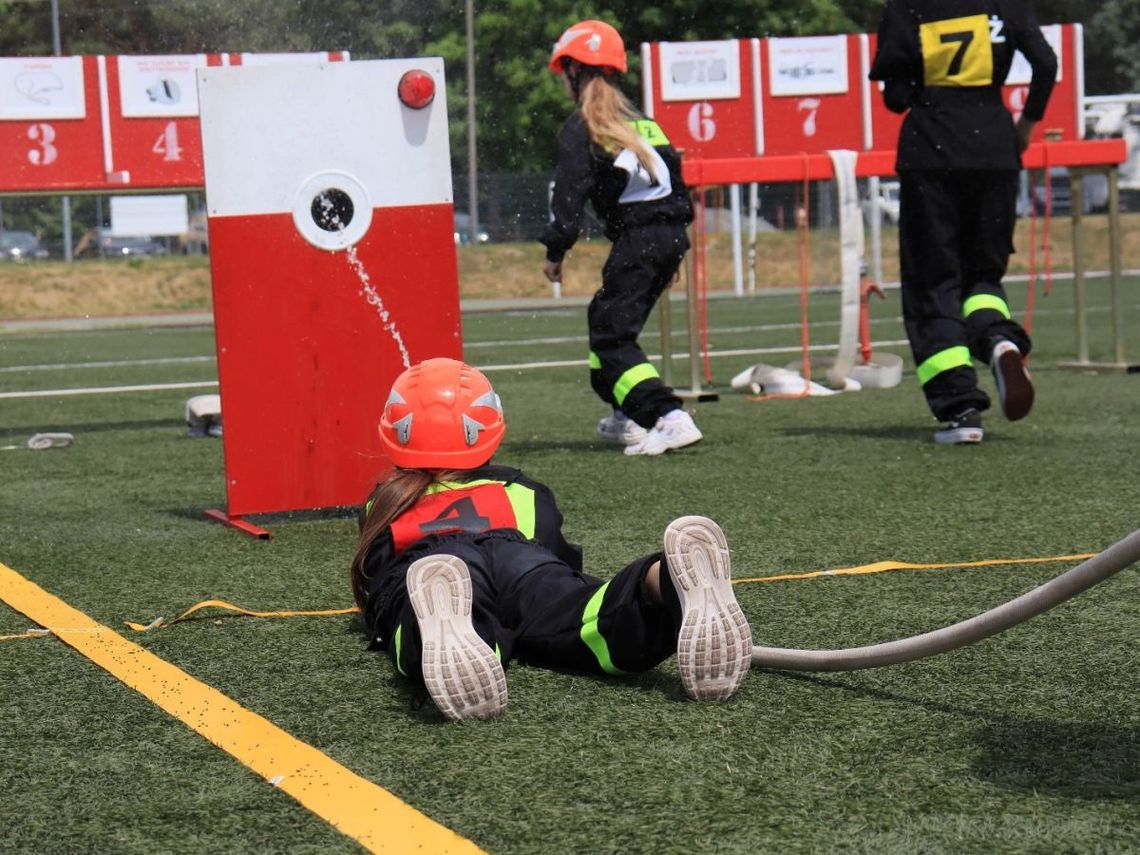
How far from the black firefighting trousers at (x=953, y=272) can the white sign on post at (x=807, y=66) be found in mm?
11222

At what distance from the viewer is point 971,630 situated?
286 cm

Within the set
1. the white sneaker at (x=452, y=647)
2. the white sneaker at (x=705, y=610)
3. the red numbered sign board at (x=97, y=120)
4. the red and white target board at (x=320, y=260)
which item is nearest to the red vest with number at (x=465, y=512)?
the white sneaker at (x=452, y=647)

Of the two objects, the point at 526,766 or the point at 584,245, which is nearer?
the point at 526,766

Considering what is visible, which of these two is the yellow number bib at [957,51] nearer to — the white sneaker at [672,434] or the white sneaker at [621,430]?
the white sneaker at [672,434]

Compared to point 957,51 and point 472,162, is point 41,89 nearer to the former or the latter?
point 957,51

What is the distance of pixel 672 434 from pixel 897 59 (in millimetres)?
1767

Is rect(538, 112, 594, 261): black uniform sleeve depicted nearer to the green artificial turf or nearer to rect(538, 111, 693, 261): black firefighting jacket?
rect(538, 111, 693, 261): black firefighting jacket

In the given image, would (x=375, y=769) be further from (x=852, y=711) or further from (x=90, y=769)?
(x=852, y=711)

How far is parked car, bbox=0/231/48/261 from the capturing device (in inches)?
1449

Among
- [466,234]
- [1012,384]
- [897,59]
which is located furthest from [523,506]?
[466,234]

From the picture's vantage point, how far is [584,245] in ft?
116

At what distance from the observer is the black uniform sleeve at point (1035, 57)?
7168 mm

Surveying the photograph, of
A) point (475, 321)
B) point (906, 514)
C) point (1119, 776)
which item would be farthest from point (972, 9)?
point (475, 321)

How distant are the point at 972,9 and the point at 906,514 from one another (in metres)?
2.72
